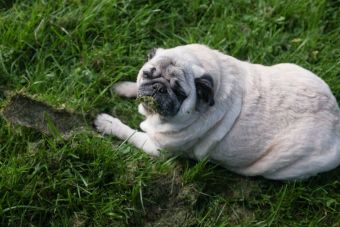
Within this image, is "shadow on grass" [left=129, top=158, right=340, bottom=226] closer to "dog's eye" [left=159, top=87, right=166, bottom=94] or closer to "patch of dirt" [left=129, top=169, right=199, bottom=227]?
"patch of dirt" [left=129, top=169, right=199, bottom=227]

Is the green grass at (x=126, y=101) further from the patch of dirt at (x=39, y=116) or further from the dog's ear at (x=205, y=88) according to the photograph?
the dog's ear at (x=205, y=88)

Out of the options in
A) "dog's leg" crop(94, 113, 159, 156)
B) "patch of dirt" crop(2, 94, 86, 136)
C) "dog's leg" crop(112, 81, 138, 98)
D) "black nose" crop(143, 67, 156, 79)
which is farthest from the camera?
"dog's leg" crop(112, 81, 138, 98)

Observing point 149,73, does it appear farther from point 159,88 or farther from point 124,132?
point 124,132

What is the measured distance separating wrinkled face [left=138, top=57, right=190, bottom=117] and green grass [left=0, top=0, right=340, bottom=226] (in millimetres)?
784

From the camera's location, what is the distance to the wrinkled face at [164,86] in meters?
4.79

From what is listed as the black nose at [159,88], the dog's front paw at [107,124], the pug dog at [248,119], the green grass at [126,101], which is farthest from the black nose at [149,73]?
the dog's front paw at [107,124]

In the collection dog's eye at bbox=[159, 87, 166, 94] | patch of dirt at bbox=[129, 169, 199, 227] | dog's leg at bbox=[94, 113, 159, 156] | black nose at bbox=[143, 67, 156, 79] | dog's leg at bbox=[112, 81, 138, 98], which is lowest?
patch of dirt at bbox=[129, 169, 199, 227]

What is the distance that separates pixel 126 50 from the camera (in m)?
6.32

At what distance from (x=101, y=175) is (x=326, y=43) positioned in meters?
3.18

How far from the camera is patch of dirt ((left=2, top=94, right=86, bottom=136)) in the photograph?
538cm

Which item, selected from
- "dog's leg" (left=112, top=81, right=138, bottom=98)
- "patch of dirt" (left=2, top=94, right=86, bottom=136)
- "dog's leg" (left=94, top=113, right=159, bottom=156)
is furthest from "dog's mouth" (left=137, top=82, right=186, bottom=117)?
"dog's leg" (left=112, top=81, right=138, bottom=98)

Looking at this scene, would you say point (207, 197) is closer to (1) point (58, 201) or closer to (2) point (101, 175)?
(2) point (101, 175)

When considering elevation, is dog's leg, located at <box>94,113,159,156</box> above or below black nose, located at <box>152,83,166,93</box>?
below

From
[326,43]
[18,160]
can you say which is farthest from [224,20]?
[18,160]
